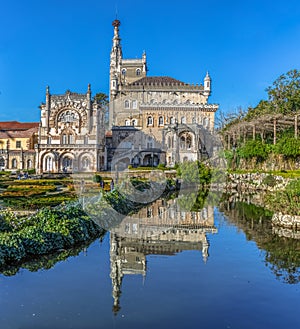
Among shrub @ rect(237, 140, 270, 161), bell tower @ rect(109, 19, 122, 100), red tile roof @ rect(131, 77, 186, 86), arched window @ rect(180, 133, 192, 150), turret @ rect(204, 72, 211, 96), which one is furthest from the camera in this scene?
bell tower @ rect(109, 19, 122, 100)

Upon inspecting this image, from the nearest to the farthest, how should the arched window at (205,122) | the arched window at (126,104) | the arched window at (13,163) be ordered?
the arched window at (13,163), the arched window at (205,122), the arched window at (126,104)

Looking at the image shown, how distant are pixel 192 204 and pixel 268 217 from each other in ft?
22.4

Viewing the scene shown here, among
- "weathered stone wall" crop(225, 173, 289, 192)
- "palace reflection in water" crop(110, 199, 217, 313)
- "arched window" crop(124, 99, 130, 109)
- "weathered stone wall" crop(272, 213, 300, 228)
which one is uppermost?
"arched window" crop(124, 99, 130, 109)

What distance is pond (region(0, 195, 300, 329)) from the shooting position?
8.30 meters

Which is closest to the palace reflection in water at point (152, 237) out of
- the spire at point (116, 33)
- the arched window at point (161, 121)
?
the arched window at point (161, 121)

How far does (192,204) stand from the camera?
1059 inches

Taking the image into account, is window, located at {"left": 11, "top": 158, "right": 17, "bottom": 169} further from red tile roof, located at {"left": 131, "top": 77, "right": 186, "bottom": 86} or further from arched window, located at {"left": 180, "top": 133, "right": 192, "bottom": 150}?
arched window, located at {"left": 180, "top": 133, "right": 192, "bottom": 150}

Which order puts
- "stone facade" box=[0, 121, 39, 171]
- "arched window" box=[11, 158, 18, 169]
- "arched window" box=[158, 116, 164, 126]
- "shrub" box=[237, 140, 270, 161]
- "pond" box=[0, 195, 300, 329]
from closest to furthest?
"pond" box=[0, 195, 300, 329]
"shrub" box=[237, 140, 270, 161]
"stone facade" box=[0, 121, 39, 171]
"arched window" box=[11, 158, 18, 169]
"arched window" box=[158, 116, 164, 126]

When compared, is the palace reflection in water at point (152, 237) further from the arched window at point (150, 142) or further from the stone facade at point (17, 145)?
the stone facade at point (17, 145)

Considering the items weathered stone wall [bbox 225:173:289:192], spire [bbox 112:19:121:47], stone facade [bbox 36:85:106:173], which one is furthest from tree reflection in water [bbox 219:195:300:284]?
spire [bbox 112:19:121:47]

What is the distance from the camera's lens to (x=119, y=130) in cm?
5897

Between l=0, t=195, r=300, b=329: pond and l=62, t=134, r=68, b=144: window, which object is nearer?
l=0, t=195, r=300, b=329: pond

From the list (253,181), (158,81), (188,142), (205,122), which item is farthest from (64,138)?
(253,181)

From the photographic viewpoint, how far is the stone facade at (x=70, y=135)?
5194 centimetres
